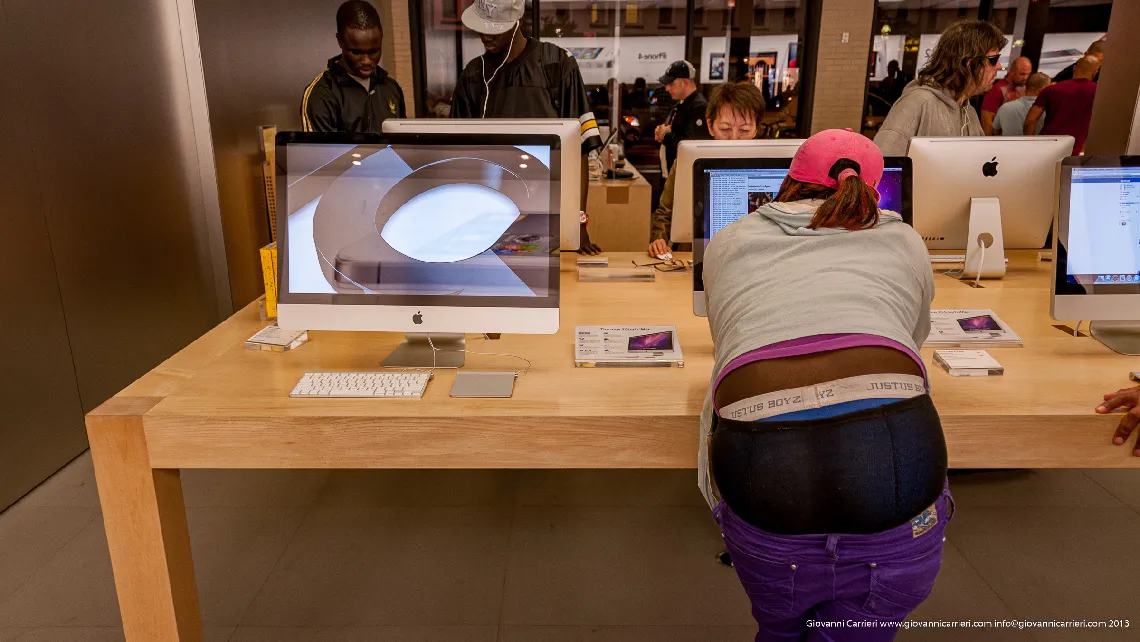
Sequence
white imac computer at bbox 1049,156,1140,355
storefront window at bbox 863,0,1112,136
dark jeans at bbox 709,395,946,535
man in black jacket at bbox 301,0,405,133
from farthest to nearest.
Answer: storefront window at bbox 863,0,1112,136, man in black jacket at bbox 301,0,405,133, white imac computer at bbox 1049,156,1140,355, dark jeans at bbox 709,395,946,535

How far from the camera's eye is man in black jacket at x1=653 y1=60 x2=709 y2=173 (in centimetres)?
489

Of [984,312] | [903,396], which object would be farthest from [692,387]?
[984,312]

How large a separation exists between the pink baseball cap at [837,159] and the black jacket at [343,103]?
2.36m

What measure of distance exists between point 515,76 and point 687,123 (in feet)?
6.25

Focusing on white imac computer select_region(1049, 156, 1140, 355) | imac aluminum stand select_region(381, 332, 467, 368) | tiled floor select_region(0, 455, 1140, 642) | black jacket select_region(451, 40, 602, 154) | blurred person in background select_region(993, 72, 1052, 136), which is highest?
black jacket select_region(451, 40, 602, 154)

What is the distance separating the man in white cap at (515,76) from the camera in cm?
326

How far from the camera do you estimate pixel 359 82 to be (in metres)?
3.26

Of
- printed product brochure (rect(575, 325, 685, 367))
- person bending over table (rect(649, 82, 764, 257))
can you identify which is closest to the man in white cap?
person bending over table (rect(649, 82, 764, 257))

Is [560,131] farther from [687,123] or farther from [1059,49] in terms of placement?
[1059,49]

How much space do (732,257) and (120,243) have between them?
2563 mm

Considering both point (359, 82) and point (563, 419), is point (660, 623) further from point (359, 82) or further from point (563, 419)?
point (359, 82)

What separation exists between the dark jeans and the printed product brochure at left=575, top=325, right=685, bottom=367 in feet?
1.69

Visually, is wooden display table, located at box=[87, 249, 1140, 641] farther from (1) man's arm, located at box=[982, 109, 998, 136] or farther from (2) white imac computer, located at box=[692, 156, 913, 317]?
(1) man's arm, located at box=[982, 109, 998, 136]

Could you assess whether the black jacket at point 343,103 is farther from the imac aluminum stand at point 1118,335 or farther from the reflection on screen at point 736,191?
the imac aluminum stand at point 1118,335
